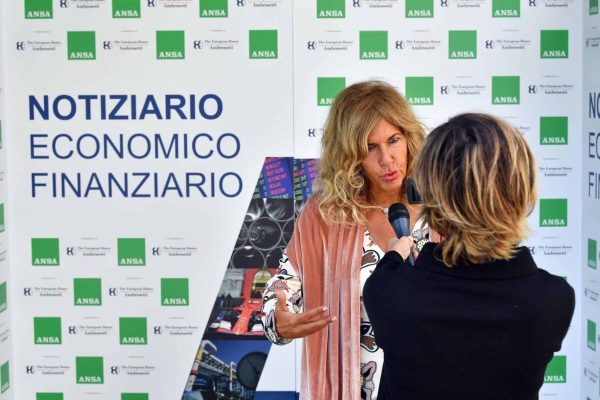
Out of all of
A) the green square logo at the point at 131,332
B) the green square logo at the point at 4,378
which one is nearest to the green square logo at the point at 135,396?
the green square logo at the point at 131,332

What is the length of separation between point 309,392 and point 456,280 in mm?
1119

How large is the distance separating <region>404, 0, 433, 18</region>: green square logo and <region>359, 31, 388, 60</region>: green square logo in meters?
0.14

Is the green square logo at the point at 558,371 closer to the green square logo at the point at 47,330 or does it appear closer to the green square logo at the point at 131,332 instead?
the green square logo at the point at 131,332

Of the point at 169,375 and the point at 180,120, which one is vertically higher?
the point at 180,120

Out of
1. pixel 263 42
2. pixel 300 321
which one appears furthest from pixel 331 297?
pixel 263 42

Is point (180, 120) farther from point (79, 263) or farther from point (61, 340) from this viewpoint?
point (61, 340)

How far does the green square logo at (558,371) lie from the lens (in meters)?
4.50

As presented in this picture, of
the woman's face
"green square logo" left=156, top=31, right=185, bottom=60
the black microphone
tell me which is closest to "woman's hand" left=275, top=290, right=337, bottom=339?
the black microphone

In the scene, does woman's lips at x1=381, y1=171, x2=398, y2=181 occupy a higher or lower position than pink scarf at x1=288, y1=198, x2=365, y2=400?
higher

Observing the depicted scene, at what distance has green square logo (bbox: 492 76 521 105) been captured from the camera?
4.40 meters

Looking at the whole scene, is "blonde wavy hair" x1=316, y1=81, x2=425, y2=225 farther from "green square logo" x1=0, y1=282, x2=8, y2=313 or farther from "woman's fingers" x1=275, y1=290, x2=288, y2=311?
"green square logo" x1=0, y1=282, x2=8, y2=313

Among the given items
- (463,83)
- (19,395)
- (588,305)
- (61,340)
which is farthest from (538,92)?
(19,395)

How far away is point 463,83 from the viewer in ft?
14.4

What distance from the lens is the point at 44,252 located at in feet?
14.5
